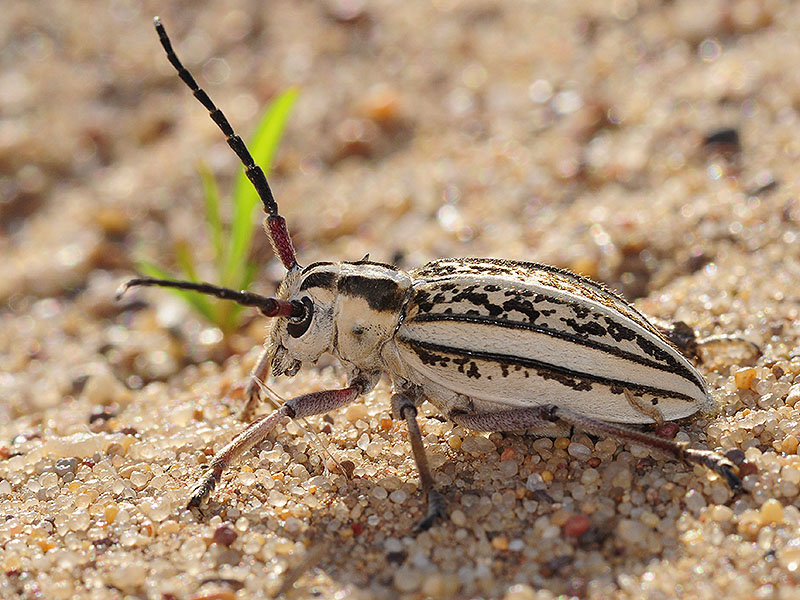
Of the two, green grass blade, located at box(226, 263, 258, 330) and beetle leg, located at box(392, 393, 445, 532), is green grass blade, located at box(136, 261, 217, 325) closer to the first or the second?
green grass blade, located at box(226, 263, 258, 330)

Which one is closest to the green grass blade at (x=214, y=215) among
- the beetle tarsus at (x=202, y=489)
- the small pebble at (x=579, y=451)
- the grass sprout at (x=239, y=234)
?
the grass sprout at (x=239, y=234)

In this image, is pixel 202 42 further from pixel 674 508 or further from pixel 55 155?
pixel 674 508

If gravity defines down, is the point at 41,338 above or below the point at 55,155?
below

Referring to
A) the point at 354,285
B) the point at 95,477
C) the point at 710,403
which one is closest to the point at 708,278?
the point at 710,403

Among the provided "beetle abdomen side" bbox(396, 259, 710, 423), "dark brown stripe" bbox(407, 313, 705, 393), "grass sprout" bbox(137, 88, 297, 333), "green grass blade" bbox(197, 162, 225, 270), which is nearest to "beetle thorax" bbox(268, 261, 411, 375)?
"beetle abdomen side" bbox(396, 259, 710, 423)

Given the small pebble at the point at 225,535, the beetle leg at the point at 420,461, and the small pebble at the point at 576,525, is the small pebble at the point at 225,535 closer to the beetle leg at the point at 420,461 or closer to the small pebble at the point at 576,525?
the beetle leg at the point at 420,461

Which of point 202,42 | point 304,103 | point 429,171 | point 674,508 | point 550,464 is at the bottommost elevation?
point 674,508
